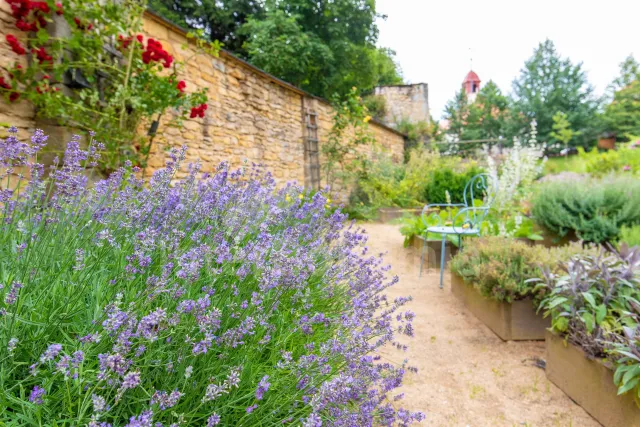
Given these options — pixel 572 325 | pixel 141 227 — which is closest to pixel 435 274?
pixel 572 325

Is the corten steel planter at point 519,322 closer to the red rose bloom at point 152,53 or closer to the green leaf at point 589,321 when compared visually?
the green leaf at point 589,321

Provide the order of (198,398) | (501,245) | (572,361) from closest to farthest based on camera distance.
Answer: (198,398) < (572,361) < (501,245)

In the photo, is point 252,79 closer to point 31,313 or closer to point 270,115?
point 270,115

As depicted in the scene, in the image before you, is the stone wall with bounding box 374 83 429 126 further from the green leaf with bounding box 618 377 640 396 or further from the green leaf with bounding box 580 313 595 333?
the green leaf with bounding box 618 377 640 396

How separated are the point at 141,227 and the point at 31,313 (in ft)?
1.51

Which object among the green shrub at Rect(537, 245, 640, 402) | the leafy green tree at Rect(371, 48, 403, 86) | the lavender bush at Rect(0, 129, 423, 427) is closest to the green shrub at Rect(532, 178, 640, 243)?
the green shrub at Rect(537, 245, 640, 402)

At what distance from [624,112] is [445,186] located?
24294 millimetres

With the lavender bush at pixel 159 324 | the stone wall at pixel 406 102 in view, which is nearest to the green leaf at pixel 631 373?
the lavender bush at pixel 159 324

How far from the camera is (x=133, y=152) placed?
3.54 metres

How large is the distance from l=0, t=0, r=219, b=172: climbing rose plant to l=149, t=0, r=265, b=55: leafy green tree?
25.3 feet

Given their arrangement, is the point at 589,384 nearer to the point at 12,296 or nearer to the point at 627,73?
the point at 12,296

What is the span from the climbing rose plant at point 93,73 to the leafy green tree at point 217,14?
7.70m

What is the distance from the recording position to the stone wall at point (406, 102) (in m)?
17.2

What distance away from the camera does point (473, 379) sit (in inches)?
89.4
